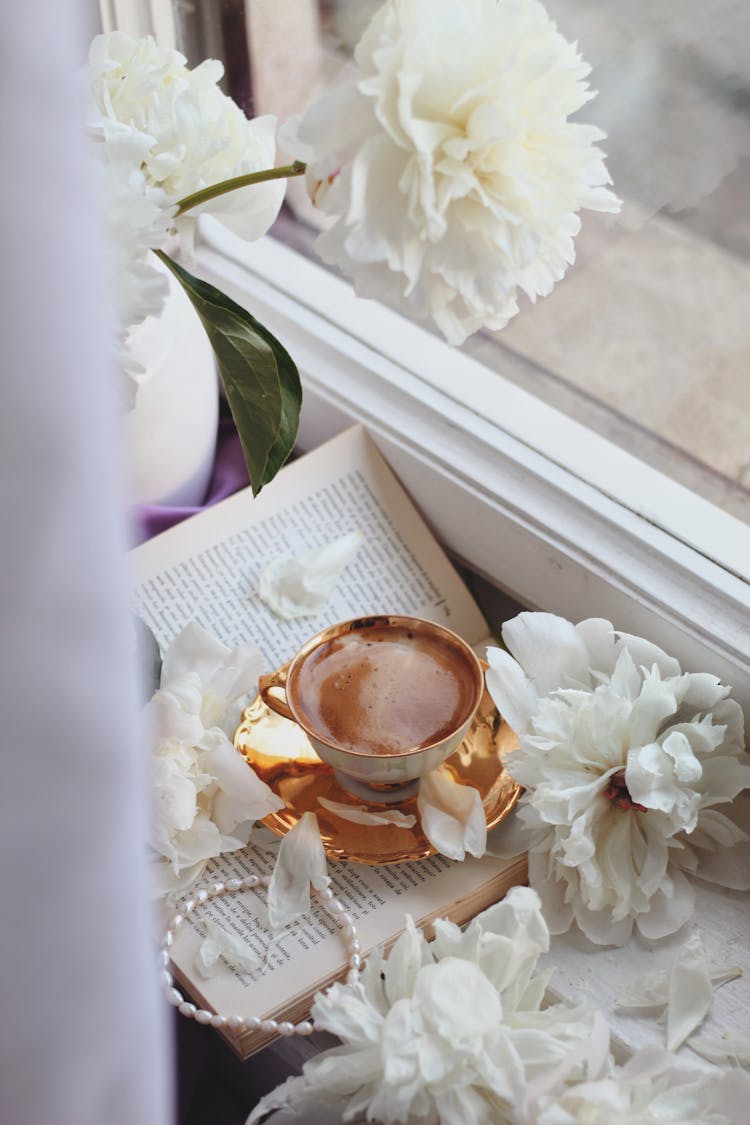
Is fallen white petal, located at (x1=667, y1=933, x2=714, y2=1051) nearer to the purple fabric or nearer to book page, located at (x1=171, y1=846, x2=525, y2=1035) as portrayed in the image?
book page, located at (x1=171, y1=846, x2=525, y2=1035)

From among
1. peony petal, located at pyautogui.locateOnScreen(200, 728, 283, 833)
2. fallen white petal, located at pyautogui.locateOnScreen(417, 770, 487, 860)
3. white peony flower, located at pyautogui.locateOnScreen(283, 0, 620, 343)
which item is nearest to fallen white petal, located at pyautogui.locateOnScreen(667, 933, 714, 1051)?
fallen white petal, located at pyautogui.locateOnScreen(417, 770, 487, 860)

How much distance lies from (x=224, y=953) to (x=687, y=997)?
0.22 m

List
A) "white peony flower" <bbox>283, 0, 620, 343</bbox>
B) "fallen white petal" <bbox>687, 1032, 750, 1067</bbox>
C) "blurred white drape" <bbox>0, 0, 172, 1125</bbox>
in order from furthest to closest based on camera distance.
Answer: "fallen white petal" <bbox>687, 1032, 750, 1067</bbox> → "white peony flower" <bbox>283, 0, 620, 343</bbox> → "blurred white drape" <bbox>0, 0, 172, 1125</bbox>

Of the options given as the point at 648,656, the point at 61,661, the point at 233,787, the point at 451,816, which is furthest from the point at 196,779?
the point at 61,661

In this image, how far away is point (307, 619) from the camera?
2.39 feet

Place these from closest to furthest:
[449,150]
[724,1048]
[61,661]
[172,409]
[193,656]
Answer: [61,661], [449,150], [724,1048], [193,656], [172,409]

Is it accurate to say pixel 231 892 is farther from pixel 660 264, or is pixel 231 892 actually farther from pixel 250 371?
pixel 660 264

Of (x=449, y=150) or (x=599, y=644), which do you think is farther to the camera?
(x=599, y=644)

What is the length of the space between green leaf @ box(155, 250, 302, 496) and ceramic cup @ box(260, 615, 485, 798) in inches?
5.4

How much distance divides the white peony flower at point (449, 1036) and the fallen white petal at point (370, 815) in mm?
101

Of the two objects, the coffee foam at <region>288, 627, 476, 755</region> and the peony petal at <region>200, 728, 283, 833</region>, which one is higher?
the coffee foam at <region>288, 627, 476, 755</region>

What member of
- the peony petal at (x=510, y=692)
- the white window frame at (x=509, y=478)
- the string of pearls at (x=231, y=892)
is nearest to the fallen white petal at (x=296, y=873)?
the string of pearls at (x=231, y=892)

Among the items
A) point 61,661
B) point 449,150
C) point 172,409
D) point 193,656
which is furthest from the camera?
point 172,409

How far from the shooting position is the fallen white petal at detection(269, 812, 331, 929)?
592 mm
